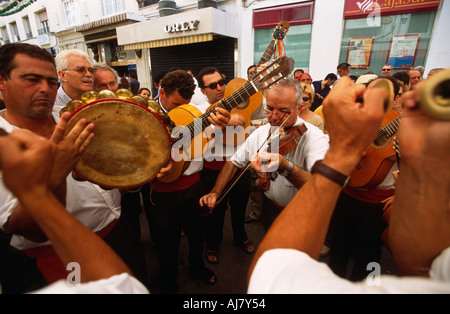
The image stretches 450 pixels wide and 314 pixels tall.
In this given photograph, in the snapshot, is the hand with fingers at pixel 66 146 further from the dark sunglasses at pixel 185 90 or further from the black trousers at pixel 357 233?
the black trousers at pixel 357 233

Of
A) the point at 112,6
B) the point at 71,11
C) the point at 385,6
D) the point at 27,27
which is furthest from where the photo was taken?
the point at 27,27

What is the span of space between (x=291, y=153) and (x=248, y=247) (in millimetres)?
1825

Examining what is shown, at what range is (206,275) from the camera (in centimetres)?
260

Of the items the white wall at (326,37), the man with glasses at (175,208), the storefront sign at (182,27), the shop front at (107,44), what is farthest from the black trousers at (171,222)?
the shop front at (107,44)

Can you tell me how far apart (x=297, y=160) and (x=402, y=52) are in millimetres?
7321

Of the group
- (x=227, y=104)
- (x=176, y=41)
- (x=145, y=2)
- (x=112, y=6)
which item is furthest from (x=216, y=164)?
(x=112, y=6)

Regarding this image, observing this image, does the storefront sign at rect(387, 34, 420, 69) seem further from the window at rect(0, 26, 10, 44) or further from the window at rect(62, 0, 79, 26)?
the window at rect(0, 26, 10, 44)

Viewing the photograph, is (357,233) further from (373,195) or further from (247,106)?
(247,106)

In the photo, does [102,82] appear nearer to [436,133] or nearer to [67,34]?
[436,133]

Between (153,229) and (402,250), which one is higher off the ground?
(402,250)

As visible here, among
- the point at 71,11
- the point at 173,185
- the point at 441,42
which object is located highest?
the point at 71,11

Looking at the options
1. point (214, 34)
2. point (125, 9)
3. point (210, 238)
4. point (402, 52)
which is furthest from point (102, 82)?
point (125, 9)

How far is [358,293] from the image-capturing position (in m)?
0.59

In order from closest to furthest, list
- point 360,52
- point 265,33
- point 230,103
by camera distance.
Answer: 1. point 230,103
2. point 360,52
3. point 265,33
